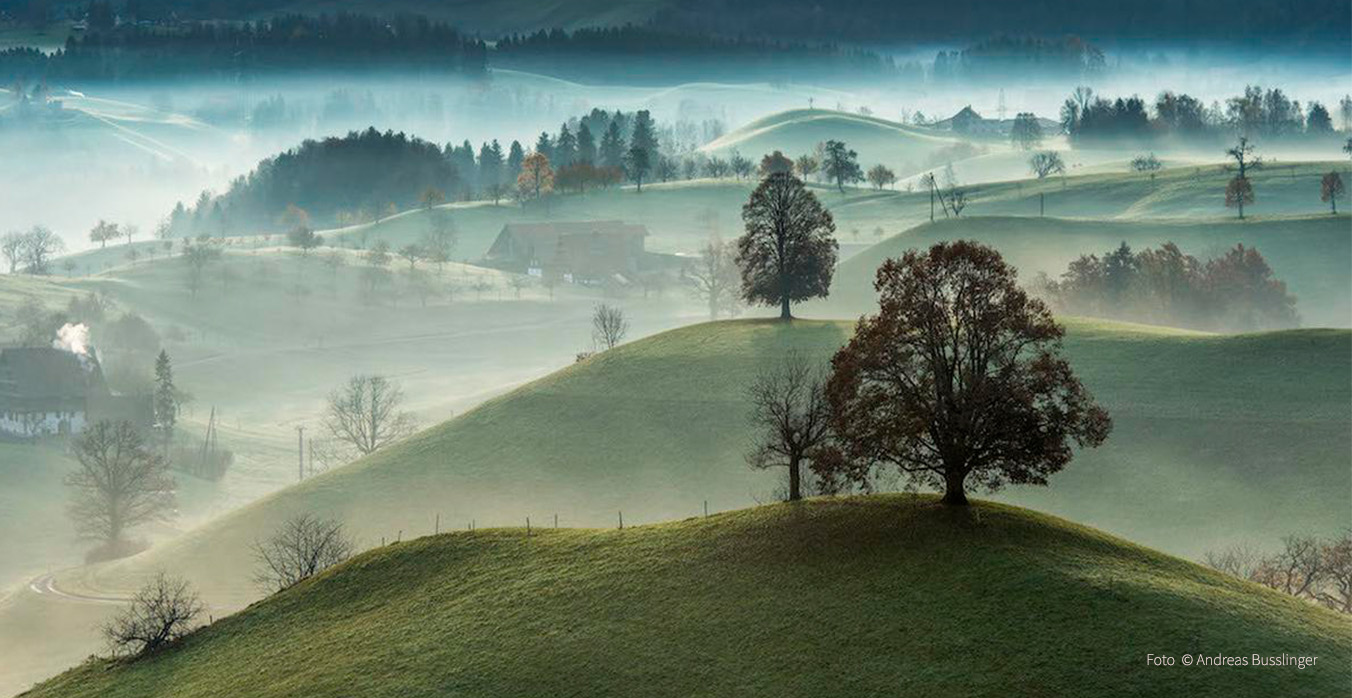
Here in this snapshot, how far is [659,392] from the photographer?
5207 inches

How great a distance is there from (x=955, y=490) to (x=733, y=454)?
54.7 meters

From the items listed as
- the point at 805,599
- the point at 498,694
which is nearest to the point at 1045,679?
the point at 805,599

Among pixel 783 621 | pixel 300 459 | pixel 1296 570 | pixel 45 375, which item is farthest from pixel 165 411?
pixel 783 621

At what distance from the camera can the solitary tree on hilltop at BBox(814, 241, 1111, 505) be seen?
66250mm

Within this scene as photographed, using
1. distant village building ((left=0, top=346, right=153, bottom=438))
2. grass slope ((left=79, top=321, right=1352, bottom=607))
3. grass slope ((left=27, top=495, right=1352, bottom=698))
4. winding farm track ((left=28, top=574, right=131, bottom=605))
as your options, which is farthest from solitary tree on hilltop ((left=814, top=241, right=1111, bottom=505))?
distant village building ((left=0, top=346, right=153, bottom=438))

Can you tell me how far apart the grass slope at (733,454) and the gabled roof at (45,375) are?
65.1m

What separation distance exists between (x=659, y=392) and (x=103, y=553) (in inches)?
2288

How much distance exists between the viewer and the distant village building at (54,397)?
182m

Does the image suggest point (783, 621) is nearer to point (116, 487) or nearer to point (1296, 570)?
point (1296, 570)

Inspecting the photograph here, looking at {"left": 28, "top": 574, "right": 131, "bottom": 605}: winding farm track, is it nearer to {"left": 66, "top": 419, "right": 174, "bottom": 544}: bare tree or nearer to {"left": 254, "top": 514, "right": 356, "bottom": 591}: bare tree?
{"left": 254, "top": 514, "right": 356, "bottom": 591}: bare tree

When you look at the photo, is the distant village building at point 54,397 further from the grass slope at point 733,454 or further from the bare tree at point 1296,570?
the bare tree at point 1296,570

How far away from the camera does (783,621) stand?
198 ft

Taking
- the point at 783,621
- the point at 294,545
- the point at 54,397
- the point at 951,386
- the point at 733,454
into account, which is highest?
the point at 951,386

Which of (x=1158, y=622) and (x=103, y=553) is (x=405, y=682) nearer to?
(x=1158, y=622)
